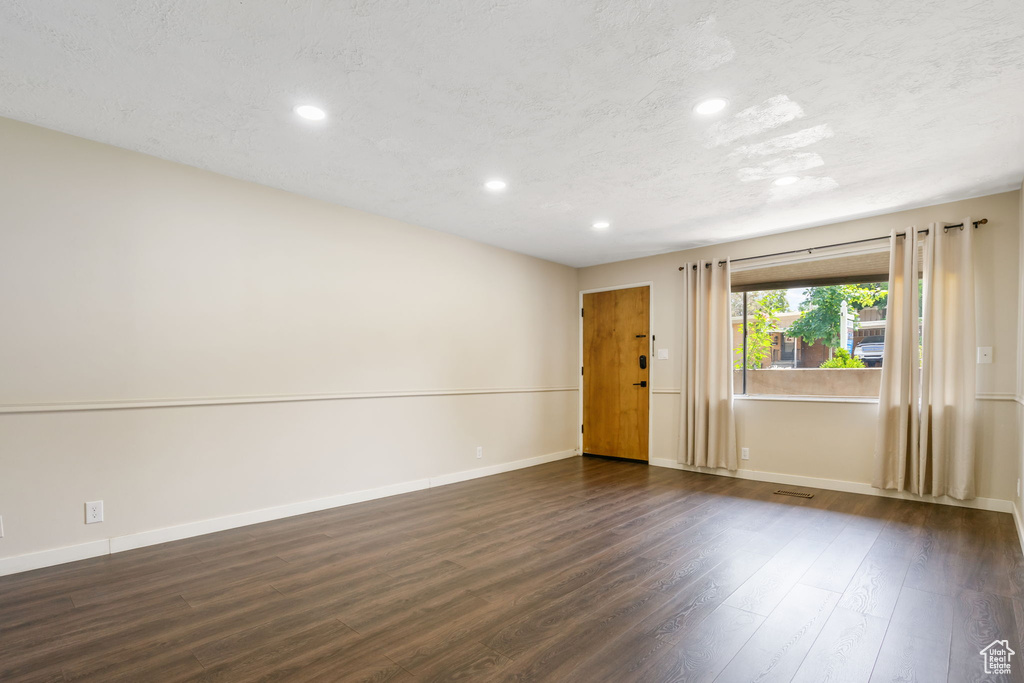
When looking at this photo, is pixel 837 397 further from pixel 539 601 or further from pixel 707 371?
pixel 539 601

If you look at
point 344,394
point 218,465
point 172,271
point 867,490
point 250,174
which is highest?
point 250,174

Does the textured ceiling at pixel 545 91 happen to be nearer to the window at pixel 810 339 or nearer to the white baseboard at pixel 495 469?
the window at pixel 810 339

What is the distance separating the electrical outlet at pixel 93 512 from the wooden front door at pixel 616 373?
5.12 m

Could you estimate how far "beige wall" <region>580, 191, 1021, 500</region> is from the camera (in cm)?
394

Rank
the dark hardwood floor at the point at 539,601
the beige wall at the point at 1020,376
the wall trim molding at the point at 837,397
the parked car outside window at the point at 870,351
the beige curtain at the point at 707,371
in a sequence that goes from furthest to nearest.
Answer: the beige curtain at the point at 707,371 < the parked car outside window at the point at 870,351 < the wall trim molding at the point at 837,397 < the beige wall at the point at 1020,376 < the dark hardwood floor at the point at 539,601

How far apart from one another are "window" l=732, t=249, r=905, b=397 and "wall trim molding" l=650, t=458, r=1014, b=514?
→ 839 millimetres

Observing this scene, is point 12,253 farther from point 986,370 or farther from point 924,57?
point 986,370

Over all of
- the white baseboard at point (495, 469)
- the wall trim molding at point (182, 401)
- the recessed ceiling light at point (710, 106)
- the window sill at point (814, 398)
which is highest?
the recessed ceiling light at point (710, 106)

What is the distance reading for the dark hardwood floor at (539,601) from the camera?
1932mm

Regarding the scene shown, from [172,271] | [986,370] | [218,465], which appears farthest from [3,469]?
[986,370]

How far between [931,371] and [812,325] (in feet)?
3.60

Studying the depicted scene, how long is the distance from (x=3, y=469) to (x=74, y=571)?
2.26 feet

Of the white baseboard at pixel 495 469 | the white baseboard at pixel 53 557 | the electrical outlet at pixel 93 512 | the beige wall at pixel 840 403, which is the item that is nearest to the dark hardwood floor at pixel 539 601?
the white baseboard at pixel 53 557

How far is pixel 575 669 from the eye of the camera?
190 cm
